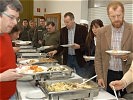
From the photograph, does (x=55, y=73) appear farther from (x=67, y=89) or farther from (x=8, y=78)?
(x=8, y=78)

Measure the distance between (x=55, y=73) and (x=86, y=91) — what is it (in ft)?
1.61

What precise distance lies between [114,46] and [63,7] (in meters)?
4.08

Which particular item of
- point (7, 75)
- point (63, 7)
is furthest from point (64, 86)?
point (63, 7)

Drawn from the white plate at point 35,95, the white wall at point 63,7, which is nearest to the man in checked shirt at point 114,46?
the white plate at point 35,95

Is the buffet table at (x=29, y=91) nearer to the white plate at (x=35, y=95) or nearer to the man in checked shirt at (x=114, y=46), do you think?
the white plate at (x=35, y=95)

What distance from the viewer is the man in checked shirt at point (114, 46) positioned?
1.93m

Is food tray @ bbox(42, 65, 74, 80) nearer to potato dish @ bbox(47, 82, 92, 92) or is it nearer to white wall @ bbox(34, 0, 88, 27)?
potato dish @ bbox(47, 82, 92, 92)

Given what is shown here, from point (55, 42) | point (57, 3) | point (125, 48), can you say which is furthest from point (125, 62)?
point (57, 3)

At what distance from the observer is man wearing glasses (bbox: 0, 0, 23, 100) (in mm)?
1298

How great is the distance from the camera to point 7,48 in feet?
4.82

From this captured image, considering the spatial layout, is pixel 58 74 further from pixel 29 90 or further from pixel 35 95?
pixel 35 95

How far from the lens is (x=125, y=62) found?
199cm

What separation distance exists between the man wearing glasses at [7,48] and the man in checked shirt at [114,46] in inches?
32.3

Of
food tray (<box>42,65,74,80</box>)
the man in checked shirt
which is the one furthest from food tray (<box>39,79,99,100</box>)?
the man in checked shirt
